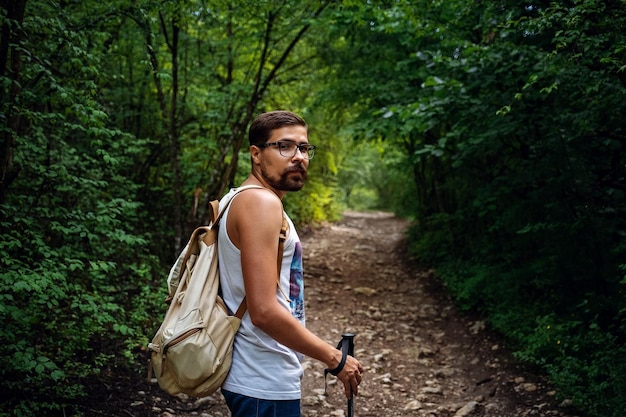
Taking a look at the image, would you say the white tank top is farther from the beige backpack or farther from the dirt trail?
the dirt trail

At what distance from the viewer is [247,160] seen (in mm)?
8812

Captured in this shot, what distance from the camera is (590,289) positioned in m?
5.43

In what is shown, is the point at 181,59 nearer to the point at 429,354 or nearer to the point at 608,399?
the point at 429,354

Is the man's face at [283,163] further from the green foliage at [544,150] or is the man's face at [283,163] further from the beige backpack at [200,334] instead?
the green foliage at [544,150]

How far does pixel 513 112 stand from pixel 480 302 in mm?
3003

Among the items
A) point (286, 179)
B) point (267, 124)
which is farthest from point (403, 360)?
point (267, 124)

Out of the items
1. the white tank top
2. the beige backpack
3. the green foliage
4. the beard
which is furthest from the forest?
the beard

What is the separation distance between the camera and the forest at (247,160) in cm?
378

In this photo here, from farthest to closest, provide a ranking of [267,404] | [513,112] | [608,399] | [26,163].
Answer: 1. [513,112]
2. [26,163]
3. [608,399]
4. [267,404]

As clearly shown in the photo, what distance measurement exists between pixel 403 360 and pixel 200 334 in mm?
4717

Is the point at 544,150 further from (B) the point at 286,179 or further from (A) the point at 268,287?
(A) the point at 268,287

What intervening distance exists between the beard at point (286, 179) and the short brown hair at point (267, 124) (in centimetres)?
13

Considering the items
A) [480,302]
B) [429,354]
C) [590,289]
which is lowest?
[429,354]

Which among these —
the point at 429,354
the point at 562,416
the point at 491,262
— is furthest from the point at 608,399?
the point at 491,262
